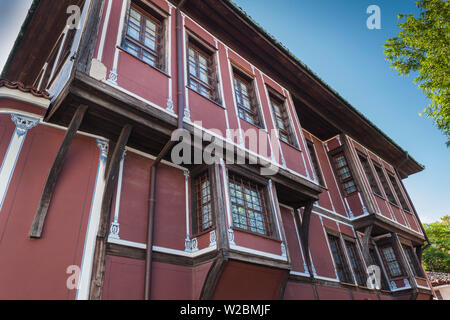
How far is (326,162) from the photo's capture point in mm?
11867

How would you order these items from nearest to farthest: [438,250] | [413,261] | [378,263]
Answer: [378,263] → [413,261] → [438,250]

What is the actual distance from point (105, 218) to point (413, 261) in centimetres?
1173

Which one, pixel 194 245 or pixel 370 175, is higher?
pixel 370 175

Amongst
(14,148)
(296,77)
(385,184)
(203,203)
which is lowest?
(203,203)

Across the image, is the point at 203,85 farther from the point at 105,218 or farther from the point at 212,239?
the point at 105,218

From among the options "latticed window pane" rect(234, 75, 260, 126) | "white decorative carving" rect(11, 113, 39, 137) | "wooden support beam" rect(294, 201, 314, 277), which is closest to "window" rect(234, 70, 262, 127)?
"latticed window pane" rect(234, 75, 260, 126)

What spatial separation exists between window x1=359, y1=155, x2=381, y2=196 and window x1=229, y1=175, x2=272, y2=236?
22.2 feet

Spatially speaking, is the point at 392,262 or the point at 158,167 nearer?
the point at 158,167

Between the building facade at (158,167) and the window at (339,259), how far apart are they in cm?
6

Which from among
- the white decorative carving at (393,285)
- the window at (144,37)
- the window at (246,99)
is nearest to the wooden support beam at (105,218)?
the window at (144,37)

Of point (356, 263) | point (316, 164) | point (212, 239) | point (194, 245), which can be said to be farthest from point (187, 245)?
point (316, 164)

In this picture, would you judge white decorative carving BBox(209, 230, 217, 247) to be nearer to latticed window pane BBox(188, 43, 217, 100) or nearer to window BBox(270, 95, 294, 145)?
latticed window pane BBox(188, 43, 217, 100)

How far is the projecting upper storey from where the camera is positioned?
520 cm

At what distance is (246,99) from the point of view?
8383mm
